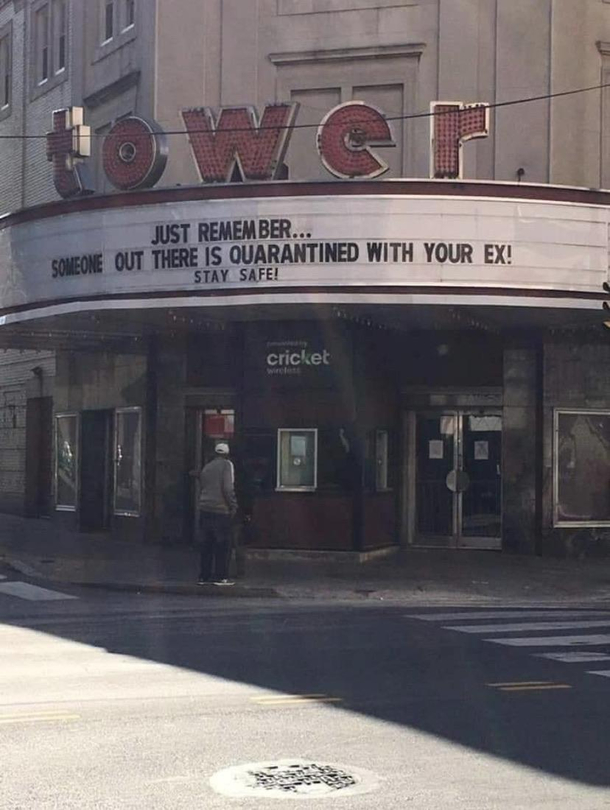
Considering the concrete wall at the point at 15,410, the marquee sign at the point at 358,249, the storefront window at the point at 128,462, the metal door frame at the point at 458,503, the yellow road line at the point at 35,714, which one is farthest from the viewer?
the concrete wall at the point at 15,410

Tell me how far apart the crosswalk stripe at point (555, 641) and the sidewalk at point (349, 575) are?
13.1 ft

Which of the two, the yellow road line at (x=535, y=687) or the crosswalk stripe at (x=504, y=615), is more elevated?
the crosswalk stripe at (x=504, y=615)

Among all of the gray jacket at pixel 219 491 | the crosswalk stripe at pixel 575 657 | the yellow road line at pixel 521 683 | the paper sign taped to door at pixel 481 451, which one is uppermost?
the paper sign taped to door at pixel 481 451

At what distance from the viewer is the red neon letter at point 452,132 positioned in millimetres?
19641

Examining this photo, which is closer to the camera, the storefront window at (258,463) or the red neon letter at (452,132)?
the red neon letter at (452,132)

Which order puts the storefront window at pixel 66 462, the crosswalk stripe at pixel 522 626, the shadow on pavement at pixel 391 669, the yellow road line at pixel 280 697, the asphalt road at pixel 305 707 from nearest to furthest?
the asphalt road at pixel 305 707 < the shadow on pavement at pixel 391 669 < the yellow road line at pixel 280 697 < the crosswalk stripe at pixel 522 626 < the storefront window at pixel 66 462

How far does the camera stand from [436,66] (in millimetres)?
22750

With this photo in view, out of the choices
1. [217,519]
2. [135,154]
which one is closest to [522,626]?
[217,519]

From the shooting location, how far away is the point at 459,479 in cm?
2355

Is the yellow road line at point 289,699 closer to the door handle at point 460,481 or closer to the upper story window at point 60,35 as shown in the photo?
the door handle at point 460,481

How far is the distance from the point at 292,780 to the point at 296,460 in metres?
14.4

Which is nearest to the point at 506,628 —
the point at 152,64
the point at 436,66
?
the point at 436,66

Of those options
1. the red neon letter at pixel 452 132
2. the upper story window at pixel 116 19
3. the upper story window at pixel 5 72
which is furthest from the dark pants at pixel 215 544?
the upper story window at pixel 5 72

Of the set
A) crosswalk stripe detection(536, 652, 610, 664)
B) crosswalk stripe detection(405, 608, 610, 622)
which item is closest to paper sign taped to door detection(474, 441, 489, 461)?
crosswalk stripe detection(405, 608, 610, 622)
